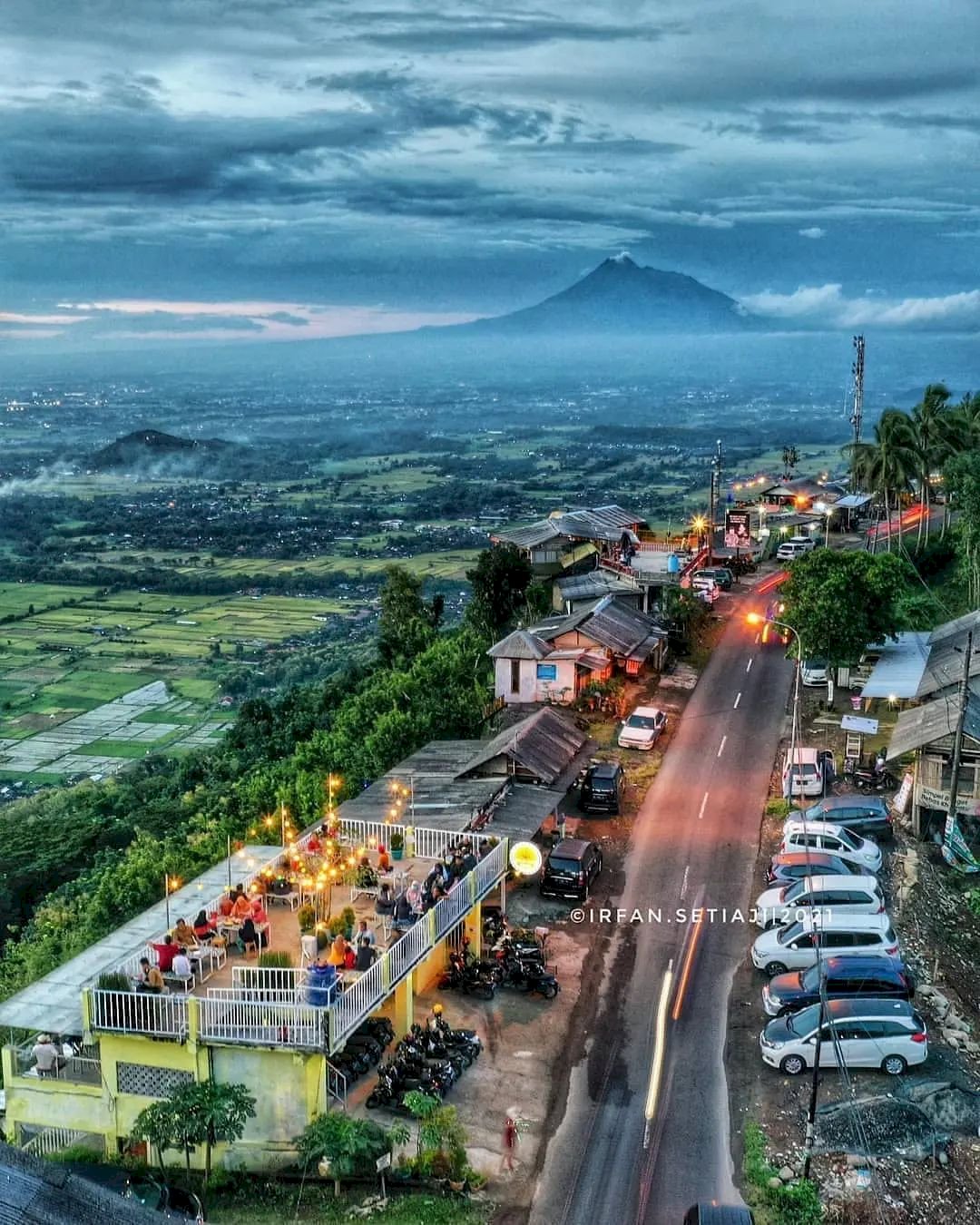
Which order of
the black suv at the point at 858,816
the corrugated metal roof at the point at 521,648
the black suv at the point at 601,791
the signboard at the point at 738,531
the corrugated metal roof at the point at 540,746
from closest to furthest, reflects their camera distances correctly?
the black suv at the point at 858,816
the corrugated metal roof at the point at 540,746
the black suv at the point at 601,791
the corrugated metal roof at the point at 521,648
the signboard at the point at 738,531

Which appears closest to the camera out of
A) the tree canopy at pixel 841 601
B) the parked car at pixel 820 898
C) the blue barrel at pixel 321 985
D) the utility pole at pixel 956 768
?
the blue barrel at pixel 321 985

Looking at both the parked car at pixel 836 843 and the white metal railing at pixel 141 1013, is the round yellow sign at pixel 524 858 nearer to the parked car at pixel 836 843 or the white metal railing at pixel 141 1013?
the parked car at pixel 836 843

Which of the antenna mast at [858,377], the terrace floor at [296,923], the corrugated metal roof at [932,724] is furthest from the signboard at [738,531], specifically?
the terrace floor at [296,923]

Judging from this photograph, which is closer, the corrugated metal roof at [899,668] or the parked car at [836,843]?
the parked car at [836,843]

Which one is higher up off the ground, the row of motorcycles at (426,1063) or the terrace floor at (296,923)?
the terrace floor at (296,923)

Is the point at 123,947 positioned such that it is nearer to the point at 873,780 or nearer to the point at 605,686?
the point at 873,780

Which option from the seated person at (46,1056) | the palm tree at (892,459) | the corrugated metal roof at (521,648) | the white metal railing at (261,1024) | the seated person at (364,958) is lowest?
the seated person at (46,1056)

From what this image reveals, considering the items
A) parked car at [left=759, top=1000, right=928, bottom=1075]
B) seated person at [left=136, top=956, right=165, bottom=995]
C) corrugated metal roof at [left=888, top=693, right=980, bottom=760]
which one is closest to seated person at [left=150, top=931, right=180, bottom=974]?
seated person at [left=136, top=956, right=165, bottom=995]
